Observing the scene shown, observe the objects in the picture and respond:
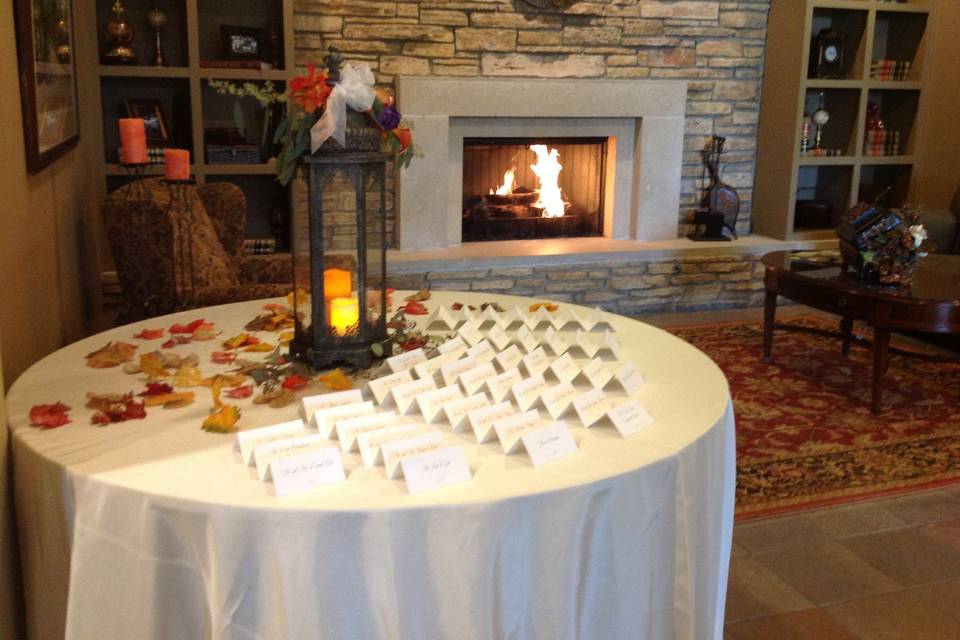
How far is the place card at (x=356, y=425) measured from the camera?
134cm

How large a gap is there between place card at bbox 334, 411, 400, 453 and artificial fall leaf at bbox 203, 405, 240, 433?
0.60 feet

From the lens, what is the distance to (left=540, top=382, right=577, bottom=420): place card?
148 cm

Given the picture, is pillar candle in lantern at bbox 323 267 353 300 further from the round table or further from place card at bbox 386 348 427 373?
the round table

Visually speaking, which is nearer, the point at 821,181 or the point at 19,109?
the point at 19,109

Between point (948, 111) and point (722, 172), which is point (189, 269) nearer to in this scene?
point (722, 172)

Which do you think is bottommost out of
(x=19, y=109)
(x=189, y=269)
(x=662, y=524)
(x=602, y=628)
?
(x=602, y=628)

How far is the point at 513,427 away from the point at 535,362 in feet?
1.10

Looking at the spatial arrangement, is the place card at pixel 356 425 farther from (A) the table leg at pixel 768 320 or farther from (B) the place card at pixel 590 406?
(A) the table leg at pixel 768 320

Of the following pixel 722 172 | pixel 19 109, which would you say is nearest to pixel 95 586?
pixel 19 109

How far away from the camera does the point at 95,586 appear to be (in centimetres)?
123

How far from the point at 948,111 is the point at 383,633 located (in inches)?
208

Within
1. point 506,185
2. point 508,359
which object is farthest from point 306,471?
point 506,185

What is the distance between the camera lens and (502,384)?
5.15 ft

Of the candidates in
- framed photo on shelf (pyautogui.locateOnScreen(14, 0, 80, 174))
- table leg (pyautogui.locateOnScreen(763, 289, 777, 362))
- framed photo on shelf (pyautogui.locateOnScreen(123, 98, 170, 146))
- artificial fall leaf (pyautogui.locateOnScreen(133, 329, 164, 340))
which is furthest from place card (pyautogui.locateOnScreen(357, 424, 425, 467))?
framed photo on shelf (pyautogui.locateOnScreen(123, 98, 170, 146))
